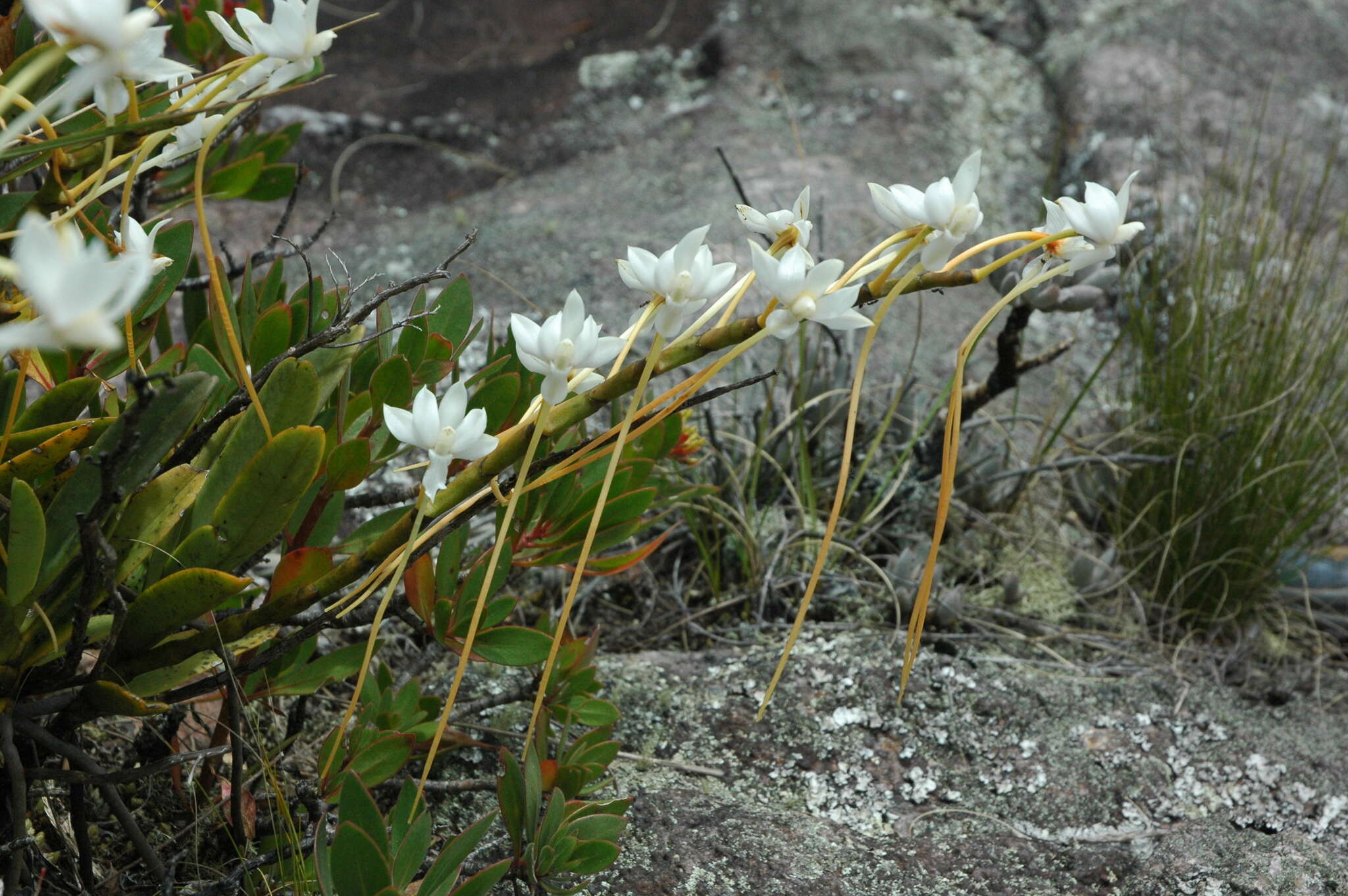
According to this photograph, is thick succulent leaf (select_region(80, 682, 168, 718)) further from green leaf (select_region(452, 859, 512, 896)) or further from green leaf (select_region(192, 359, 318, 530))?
green leaf (select_region(452, 859, 512, 896))

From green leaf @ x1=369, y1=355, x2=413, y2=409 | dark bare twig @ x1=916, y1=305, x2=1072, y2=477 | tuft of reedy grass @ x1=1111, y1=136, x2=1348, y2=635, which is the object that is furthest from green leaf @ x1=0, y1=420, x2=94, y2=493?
tuft of reedy grass @ x1=1111, y1=136, x2=1348, y2=635

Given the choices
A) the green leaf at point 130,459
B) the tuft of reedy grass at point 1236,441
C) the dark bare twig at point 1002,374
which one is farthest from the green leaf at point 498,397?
the tuft of reedy grass at point 1236,441

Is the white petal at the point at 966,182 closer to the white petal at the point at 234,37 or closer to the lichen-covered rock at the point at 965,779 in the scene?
the white petal at the point at 234,37

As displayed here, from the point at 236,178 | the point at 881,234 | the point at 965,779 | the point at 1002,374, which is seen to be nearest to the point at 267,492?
the point at 236,178

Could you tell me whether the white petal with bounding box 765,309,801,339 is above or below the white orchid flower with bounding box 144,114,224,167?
below

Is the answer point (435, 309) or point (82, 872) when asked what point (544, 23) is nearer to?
point (435, 309)
